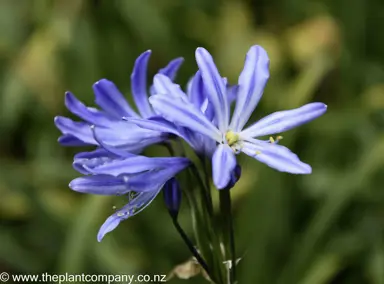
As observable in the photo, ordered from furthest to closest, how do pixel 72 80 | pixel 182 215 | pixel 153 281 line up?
pixel 72 80, pixel 182 215, pixel 153 281

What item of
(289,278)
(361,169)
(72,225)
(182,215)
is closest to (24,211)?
(72,225)

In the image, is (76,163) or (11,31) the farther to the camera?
(11,31)

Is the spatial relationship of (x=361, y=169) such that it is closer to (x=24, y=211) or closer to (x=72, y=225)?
(x=72, y=225)

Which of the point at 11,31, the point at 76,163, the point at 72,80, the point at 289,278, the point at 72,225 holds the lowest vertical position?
the point at 289,278

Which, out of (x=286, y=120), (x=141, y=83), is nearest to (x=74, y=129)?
(x=141, y=83)

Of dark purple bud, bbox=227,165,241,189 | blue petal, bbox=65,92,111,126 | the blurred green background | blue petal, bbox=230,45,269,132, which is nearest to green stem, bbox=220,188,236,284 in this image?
dark purple bud, bbox=227,165,241,189

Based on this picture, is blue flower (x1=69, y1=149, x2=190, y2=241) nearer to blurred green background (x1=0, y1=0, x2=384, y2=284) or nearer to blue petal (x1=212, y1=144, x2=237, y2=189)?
blue petal (x1=212, y1=144, x2=237, y2=189)

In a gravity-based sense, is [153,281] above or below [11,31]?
below
